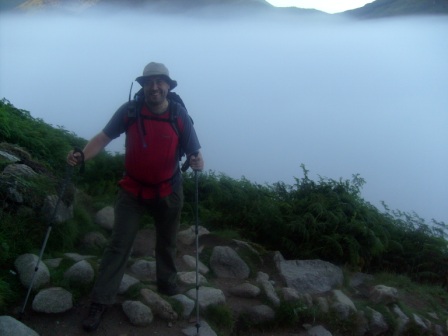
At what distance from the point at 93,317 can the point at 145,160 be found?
1396 mm

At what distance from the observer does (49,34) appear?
31.3ft

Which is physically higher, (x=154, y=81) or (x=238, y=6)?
(x=238, y=6)

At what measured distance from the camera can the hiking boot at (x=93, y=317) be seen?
414 cm

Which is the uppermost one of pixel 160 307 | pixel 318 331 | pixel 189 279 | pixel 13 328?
pixel 13 328

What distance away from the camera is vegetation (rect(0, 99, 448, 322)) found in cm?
649

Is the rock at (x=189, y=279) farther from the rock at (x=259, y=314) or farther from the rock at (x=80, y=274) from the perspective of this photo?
the rock at (x=80, y=274)

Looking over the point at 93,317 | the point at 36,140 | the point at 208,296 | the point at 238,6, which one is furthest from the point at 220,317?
the point at 238,6

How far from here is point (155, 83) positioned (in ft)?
13.2

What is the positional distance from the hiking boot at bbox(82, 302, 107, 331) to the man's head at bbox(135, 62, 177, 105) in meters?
1.78

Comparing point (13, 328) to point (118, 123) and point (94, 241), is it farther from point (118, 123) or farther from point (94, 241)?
point (94, 241)

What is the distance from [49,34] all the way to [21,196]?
5.28 metres

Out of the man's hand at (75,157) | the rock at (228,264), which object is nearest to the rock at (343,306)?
the rock at (228,264)

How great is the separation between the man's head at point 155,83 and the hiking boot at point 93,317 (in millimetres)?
1782

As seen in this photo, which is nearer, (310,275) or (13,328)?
(13,328)
